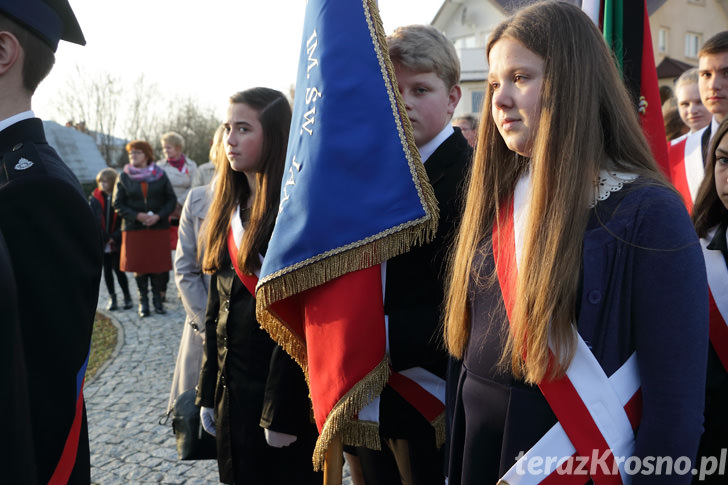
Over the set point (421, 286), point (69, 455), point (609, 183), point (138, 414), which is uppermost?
point (609, 183)

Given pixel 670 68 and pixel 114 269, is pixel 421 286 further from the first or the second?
pixel 670 68

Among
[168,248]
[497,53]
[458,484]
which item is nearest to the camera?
[497,53]

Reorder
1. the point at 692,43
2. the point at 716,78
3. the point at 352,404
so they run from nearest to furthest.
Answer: the point at 352,404, the point at 716,78, the point at 692,43

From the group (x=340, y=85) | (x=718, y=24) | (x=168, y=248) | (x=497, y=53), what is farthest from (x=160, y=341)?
(x=718, y=24)

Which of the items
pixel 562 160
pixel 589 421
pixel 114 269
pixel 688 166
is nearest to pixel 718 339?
pixel 589 421

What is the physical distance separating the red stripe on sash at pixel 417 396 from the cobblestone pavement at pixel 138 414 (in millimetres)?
1936

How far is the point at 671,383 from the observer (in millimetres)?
1403

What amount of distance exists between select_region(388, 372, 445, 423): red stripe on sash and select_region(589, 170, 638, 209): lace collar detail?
3.28 ft

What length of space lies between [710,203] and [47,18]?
97.3 inches

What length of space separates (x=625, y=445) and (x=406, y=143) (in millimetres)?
1168

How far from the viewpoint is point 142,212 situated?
8289 mm

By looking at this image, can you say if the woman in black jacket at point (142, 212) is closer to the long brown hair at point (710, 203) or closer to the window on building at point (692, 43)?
the long brown hair at point (710, 203)

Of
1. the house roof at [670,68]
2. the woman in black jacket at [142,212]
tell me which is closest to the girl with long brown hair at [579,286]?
the woman in black jacket at [142,212]

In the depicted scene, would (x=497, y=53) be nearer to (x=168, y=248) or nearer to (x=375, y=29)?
(x=375, y=29)
